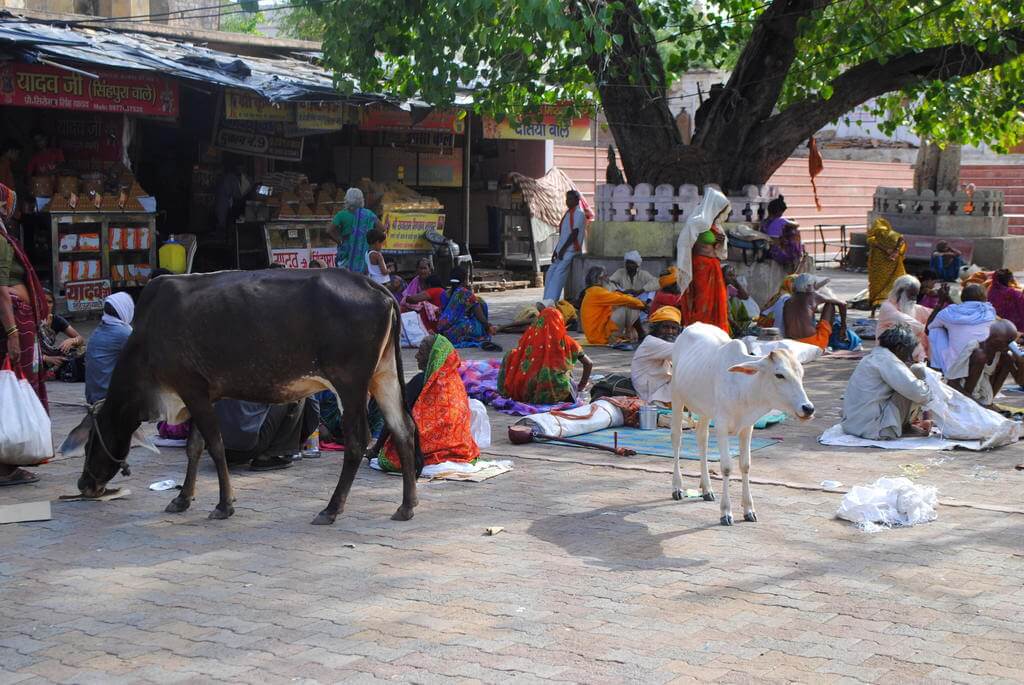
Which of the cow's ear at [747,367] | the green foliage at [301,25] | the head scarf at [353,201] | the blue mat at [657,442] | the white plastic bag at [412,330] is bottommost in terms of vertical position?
the blue mat at [657,442]

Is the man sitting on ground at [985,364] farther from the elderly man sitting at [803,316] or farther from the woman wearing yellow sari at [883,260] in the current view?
the woman wearing yellow sari at [883,260]

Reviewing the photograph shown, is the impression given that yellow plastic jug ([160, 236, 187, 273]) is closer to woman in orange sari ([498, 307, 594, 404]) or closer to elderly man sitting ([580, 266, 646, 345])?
elderly man sitting ([580, 266, 646, 345])

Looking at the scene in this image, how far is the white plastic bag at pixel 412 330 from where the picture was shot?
14484mm

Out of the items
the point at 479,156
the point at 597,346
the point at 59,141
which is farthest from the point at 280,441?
the point at 479,156

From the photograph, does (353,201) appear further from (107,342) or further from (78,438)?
(78,438)

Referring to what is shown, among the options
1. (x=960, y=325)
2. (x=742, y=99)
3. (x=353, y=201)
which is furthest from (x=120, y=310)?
(x=742, y=99)

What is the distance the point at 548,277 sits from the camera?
17.5 m

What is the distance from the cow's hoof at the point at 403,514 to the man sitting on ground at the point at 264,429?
1437mm

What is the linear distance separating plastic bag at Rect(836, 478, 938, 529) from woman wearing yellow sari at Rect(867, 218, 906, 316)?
9826mm

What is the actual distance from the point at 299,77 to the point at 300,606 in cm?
1292

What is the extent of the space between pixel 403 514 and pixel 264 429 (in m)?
1.71

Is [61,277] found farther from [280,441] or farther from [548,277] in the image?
[280,441]

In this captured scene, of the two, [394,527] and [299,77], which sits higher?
[299,77]

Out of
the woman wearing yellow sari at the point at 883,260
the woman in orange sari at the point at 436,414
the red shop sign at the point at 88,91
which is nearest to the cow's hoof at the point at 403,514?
the woman in orange sari at the point at 436,414
